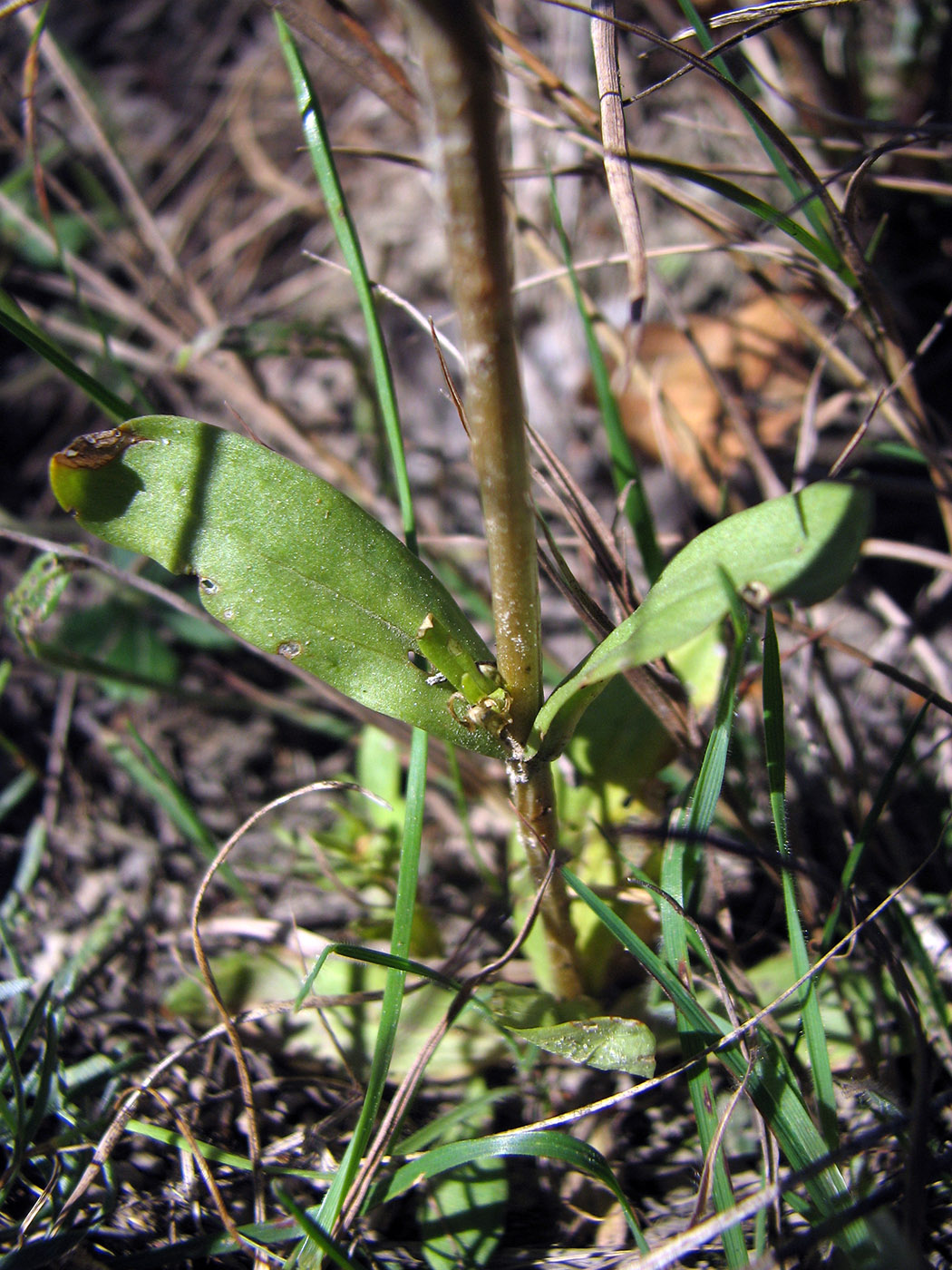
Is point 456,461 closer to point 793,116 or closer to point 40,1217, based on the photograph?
point 793,116

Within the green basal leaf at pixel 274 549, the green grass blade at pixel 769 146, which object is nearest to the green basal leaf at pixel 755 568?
the green basal leaf at pixel 274 549

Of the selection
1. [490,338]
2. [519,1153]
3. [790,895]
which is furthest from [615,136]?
[519,1153]

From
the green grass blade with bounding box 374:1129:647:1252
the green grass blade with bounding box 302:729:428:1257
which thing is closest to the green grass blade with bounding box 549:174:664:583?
the green grass blade with bounding box 302:729:428:1257

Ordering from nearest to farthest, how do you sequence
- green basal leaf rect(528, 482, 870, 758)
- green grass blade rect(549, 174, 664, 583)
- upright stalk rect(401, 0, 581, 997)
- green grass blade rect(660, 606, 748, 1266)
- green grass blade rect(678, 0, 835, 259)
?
upright stalk rect(401, 0, 581, 997) → green basal leaf rect(528, 482, 870, 758) → green grass blade rect(660, 606, 748, 1266) → green grass blade rect(678, 0, 835, 259) → green grass blade rect(549, 174, 664, 583)

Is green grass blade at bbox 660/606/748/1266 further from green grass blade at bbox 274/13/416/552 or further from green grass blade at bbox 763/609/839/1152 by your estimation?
green grass blade at bbox 274/13/416/552

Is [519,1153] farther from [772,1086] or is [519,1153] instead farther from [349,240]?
[349,240]

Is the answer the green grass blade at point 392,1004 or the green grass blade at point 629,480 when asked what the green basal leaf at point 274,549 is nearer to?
the green grass blade at point 392,1004

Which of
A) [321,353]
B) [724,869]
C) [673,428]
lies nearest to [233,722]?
[321,353]
